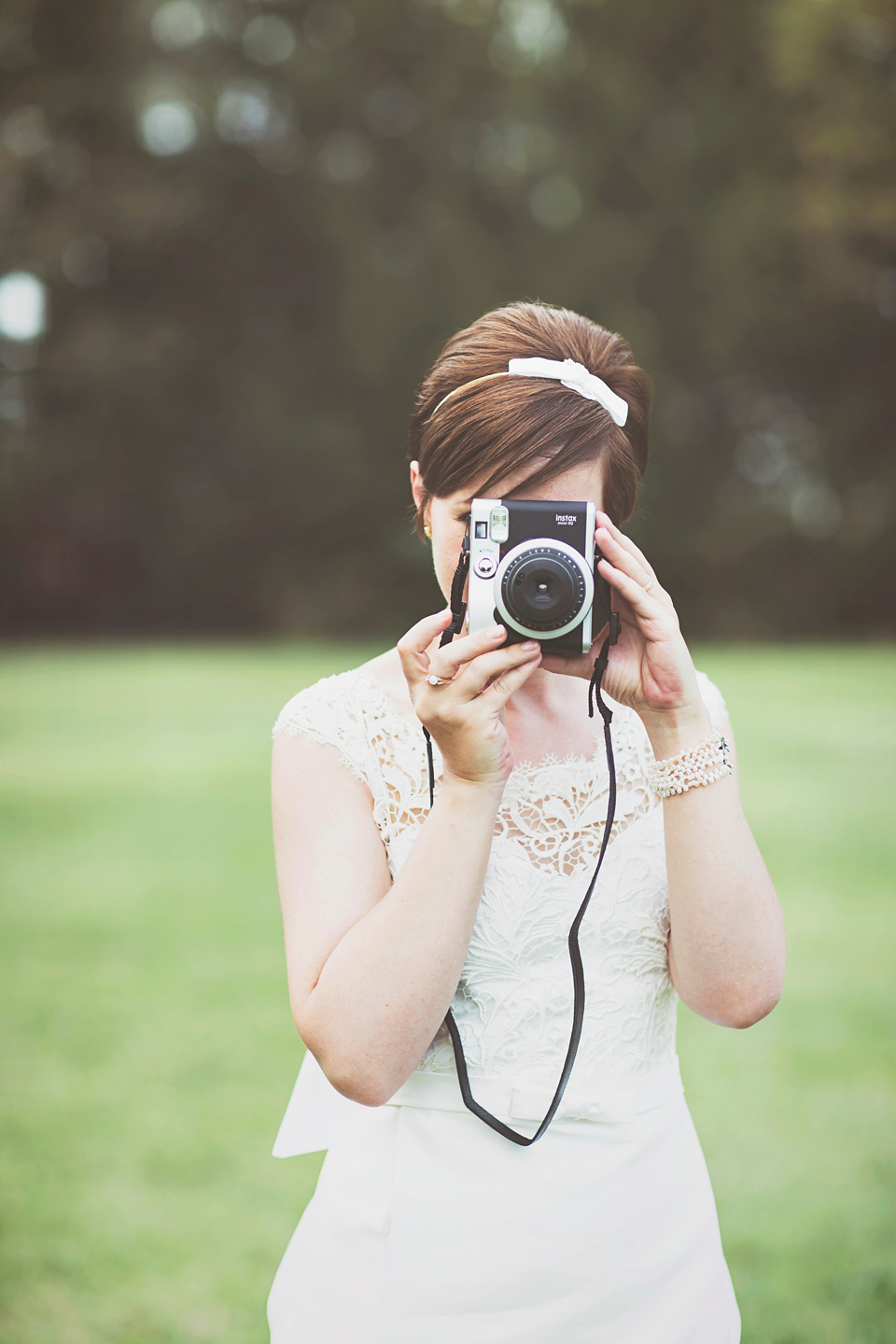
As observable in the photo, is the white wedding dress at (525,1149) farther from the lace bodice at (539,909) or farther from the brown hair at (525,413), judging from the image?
the brown hair at (525,413)

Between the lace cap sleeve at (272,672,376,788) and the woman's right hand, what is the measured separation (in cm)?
17

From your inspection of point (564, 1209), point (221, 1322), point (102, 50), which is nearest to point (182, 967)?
point (221, 1322)

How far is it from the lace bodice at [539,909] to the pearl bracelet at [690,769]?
0.21 metres

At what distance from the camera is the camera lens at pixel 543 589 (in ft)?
4.76

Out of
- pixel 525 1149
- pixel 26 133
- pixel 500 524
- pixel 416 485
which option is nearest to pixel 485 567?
pixel 500 524

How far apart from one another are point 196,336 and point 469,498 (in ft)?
74.9

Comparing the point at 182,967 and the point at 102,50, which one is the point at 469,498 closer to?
the point at 182,967

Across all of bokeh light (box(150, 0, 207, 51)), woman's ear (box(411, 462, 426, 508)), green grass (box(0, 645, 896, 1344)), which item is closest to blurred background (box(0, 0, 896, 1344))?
bokeh light (box(150, 0, 207, 51))

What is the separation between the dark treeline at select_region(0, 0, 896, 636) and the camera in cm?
2156

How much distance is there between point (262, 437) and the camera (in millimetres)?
22469

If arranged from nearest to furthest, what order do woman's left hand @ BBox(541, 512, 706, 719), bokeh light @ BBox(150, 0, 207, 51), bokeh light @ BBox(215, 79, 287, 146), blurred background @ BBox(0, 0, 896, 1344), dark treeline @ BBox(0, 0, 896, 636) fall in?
woman's left hand @ BBox(541, 512, 706, 719) < blurred background @ BBox(0, 0, 896, 1344) < dark treeline @ BBox(0, 0, 896, 636) < bokeh light @ BBox(150, 0, 207, 51) < bokeh light @ BBox(215, 79, 287, 146)

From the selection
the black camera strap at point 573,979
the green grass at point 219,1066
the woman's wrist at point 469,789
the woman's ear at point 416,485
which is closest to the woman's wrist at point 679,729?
the black camera strap at point 573,979

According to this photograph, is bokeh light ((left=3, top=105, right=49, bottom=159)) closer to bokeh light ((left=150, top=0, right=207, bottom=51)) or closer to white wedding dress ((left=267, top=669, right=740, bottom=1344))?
bokeh light ((left=150, top=0, right=207, bottom=51))

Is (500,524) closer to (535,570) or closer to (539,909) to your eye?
(535,570)
